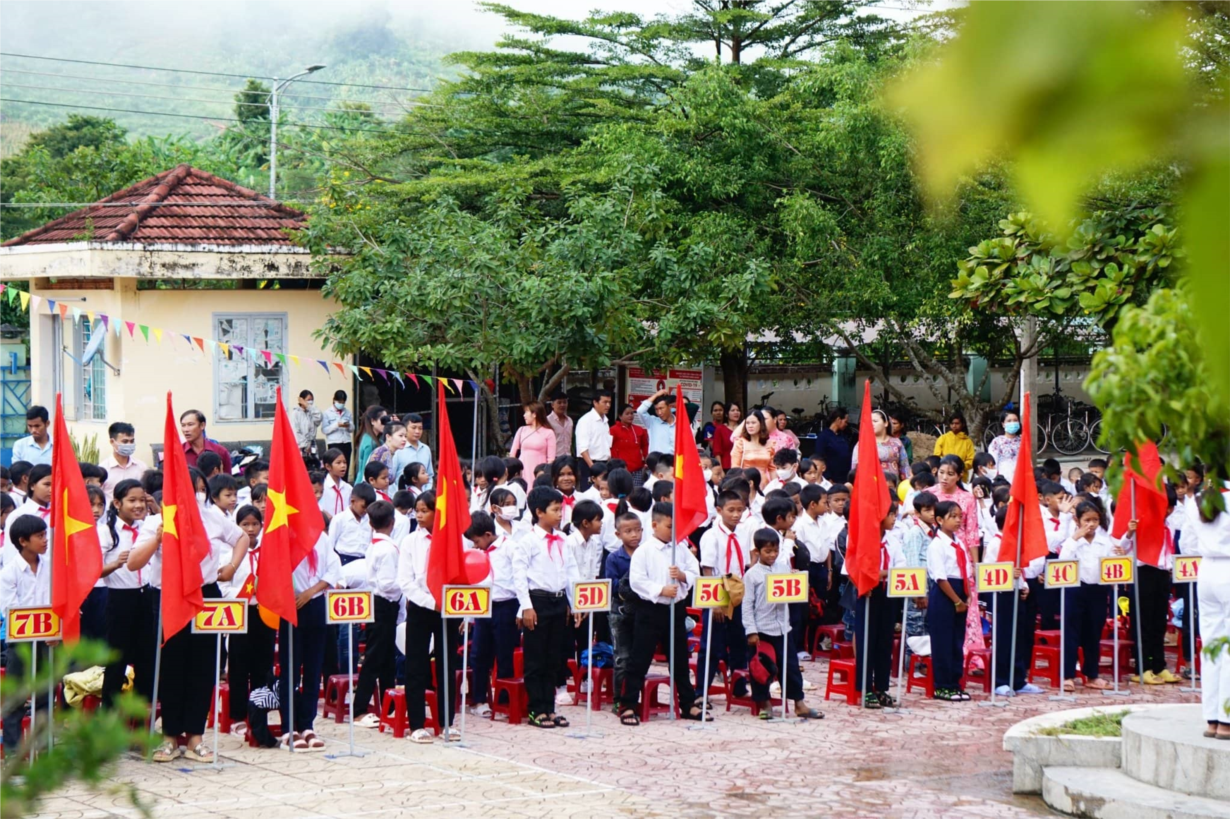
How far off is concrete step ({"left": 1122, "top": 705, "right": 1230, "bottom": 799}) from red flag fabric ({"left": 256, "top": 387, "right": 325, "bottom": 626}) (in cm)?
472

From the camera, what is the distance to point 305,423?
17266 mm

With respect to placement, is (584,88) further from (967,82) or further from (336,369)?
(967,82)

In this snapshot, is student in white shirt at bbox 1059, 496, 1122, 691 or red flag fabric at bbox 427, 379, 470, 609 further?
student in white shirt at bbox 1059, 496, 1122, 691

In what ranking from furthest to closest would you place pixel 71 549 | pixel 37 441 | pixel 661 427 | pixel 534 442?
pixel 661 427 → pixel 534 442 → pixel 37 441 → pixel 71 549

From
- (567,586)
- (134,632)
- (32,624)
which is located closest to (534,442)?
(567,586)

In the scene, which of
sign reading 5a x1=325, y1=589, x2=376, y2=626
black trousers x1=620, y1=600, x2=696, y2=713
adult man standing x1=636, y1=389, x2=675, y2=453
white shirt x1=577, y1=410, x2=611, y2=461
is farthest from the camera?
adult man standing x1=636, y1=389, x2=675, y2=453

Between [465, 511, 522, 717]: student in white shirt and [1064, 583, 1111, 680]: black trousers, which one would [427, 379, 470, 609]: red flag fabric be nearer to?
[465, 511, 522, 717]: student in white shirt

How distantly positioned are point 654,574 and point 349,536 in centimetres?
217

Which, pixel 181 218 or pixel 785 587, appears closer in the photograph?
pixel 785 587

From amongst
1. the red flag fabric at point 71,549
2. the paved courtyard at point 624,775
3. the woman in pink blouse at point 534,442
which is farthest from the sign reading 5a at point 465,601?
the woman in pink blouse at point 534,442

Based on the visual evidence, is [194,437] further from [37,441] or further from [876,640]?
[876,640]

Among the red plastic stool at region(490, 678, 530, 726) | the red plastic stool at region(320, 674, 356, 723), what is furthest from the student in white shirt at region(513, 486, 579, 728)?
the red plastic stool at region(320, 674, 356, 723)

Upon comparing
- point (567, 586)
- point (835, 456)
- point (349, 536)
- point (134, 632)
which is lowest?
point (134, 632)

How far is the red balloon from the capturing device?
9180mm
